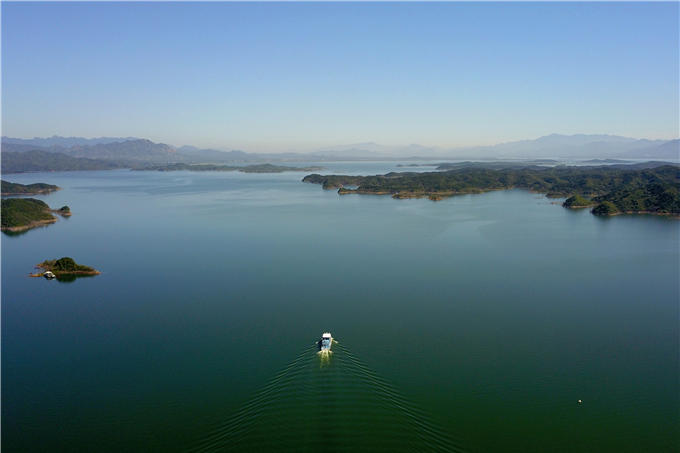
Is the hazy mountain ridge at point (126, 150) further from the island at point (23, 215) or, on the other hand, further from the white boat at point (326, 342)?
the white boat at point (326, 342)

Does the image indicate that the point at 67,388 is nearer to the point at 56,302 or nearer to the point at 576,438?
the point at 56,302

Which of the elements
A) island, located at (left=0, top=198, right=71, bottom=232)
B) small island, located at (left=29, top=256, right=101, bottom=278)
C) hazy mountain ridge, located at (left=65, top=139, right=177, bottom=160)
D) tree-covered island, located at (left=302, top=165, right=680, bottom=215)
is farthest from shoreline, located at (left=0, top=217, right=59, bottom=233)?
hazy mountain ridge, located at (left=65, top=139, right=177, bottom=160)

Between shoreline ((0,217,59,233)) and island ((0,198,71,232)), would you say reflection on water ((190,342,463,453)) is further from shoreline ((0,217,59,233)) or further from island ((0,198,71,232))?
island ((0,198,71,232))

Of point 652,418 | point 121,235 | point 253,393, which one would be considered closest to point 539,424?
point 652,418

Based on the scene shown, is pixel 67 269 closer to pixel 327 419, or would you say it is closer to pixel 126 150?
pixel 327 419

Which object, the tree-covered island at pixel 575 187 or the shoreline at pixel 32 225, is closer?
the shoreline at pixel 32 225

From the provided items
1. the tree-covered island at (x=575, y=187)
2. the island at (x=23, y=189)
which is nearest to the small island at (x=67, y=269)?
the tree-covered island at (x=575, y=187)
